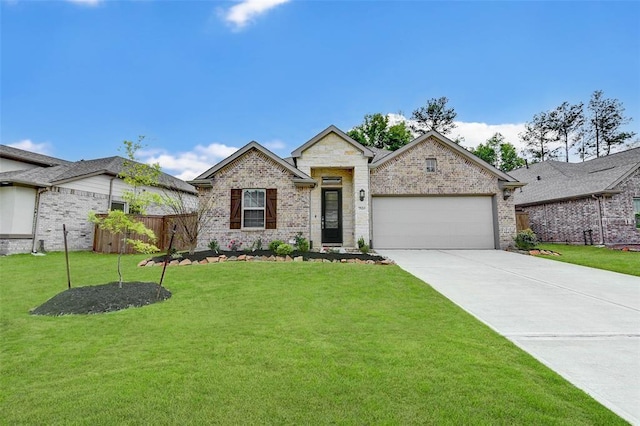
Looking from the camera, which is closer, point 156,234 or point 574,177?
point 156,234

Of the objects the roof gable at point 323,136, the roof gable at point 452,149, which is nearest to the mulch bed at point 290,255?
the roof gable at point 323,136

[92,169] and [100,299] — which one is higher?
[92,169]

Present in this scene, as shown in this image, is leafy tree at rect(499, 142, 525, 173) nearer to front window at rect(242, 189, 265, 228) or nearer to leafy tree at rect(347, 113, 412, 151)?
leafy tree at rect(347, 113, 412, 151)

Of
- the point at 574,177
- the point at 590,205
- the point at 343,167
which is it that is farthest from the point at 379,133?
the point at 343,167

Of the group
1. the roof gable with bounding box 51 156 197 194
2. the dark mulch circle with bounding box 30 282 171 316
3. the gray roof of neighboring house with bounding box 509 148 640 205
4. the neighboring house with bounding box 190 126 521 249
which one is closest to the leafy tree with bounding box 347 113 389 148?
the gray roof of neighboring house with bounding box 509 148 640 205

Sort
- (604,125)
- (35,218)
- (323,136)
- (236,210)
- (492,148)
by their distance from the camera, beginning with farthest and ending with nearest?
(492,148) → (604,125) → (323,136) → (35,218) → (236,210)

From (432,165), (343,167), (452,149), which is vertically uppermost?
(452,149)

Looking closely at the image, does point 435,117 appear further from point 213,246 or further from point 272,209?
point 213,246

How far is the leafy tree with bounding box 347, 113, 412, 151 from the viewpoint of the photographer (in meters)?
30.2

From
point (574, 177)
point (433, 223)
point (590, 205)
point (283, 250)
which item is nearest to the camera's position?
point (283, 250)

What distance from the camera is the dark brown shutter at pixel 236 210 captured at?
12.5 m

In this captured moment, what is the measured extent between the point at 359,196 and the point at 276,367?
10.7m

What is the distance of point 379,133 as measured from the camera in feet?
100

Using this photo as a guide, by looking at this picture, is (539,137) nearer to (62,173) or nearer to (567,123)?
(567,123)
